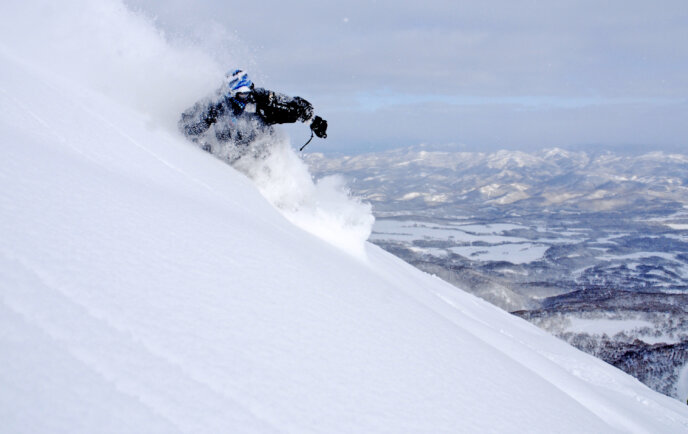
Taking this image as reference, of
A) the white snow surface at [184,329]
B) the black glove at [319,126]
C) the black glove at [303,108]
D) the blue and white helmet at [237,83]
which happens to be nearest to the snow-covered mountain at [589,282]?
→ the black glove at [319,126]

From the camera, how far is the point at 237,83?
33.7 feet

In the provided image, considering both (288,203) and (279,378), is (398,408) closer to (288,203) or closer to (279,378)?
(279,378)

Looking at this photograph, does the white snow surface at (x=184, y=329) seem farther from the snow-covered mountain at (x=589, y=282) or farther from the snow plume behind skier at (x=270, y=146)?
the snow-covered mountain at (x=589, y=282)

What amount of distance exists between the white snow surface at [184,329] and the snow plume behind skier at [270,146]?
153 inches

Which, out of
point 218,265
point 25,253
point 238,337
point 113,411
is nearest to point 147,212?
point 218,265

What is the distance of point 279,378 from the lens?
2.71 m

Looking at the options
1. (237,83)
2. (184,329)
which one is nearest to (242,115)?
(237,83)

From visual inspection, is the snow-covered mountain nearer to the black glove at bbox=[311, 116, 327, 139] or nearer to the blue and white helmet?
the black glove at bbox=[311, 116, 327, 139]

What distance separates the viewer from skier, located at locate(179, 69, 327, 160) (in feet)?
33.7

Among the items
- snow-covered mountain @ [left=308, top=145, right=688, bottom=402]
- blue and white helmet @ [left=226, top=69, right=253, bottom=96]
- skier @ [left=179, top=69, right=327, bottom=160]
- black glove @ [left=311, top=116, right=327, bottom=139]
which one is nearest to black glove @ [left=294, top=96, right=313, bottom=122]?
skier @ [left=179, top=69, right=327, bottom=160]

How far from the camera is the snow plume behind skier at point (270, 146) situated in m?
10.3

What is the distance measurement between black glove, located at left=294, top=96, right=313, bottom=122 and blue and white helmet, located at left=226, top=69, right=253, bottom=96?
4.05ft

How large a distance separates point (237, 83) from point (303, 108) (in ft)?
5.68

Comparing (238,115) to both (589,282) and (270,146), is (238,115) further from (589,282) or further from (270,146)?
(589,282)
